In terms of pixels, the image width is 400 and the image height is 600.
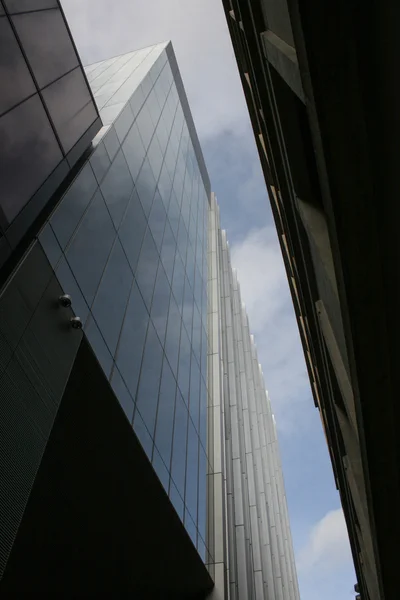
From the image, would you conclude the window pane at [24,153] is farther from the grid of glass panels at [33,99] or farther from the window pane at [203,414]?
the window pane at [203,414]

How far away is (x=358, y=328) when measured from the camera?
19.1 feet

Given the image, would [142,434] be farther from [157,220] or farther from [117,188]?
[157,220]

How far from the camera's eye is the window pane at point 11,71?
1070 cm

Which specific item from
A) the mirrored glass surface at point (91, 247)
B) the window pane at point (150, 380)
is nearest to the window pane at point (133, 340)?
the window pane at point (150, 380)

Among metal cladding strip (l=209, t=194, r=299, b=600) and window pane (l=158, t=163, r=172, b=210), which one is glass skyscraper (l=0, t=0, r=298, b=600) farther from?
metal cladding strip (l=209, t=194, r=299, b=600)

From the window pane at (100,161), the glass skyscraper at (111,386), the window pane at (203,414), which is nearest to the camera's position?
the glass skyscraper at (111,386)

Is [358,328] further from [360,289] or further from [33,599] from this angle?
[33,599]

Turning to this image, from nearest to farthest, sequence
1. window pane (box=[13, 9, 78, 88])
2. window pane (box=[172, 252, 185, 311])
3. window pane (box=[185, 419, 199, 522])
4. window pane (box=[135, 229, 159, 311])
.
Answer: window pane (box=[13, 9, 78, 88]) → window pane (box=[135, 229, 159, 311]) → window pane (box=[185, 419, 199, 522]) → window pane (box=[172, 252, 185, 311])

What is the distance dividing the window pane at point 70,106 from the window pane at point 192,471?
1336 cm

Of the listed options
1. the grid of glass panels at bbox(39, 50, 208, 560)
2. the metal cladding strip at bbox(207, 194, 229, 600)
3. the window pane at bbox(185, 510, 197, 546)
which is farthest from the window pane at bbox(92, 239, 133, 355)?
the metal cladding strip at bbox(207, 194, 229, 600)

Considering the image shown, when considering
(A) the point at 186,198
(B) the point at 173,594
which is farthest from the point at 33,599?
(A) the point at 186,198

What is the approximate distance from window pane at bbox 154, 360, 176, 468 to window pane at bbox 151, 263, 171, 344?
1477mm

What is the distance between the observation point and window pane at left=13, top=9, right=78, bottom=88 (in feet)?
39.9

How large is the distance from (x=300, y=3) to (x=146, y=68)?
26.4 meters
